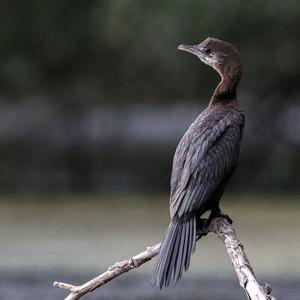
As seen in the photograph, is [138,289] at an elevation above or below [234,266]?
above

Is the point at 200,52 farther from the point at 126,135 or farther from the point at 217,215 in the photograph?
the point at 126,135

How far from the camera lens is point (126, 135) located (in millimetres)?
23141

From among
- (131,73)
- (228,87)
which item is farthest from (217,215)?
(131,73)

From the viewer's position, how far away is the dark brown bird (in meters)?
5.21

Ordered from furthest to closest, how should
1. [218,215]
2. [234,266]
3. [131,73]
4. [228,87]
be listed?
1. [131,73]
2. [228,87]
3. [218,215]
4. [234,266]

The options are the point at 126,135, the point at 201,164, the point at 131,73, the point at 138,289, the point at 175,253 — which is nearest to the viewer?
the point at 175,253

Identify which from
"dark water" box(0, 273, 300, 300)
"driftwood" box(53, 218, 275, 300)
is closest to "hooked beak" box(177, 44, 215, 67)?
"driftwood" box(53, 218, 275, 300)

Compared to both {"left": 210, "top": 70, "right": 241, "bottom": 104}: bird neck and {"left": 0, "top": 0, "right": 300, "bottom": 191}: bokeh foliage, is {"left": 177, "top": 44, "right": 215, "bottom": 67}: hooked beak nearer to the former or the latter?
{"left": 210, "top": 70, "right": 241, "bottom": 104}: bird neck

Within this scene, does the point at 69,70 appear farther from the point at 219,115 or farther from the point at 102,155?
the point at 219,115

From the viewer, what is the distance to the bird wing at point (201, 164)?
538 cm

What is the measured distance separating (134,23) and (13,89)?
3319mm

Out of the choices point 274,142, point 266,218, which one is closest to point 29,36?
point 274,142

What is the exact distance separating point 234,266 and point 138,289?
309 inches

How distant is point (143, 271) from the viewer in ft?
42.0
